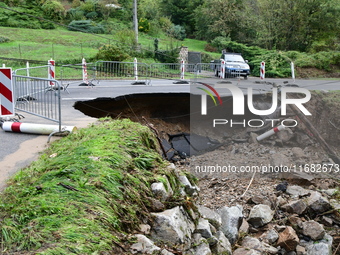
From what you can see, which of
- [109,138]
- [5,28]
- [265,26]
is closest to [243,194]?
[109,138]

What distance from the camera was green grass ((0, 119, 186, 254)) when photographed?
144 inches

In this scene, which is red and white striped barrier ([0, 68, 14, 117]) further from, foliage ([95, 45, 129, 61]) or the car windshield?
the car windshield

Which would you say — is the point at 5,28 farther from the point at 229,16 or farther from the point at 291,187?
the point at 291,187

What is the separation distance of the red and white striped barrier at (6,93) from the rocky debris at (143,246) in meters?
5.44

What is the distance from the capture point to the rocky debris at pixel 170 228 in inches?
179

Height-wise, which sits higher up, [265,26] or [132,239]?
[265,26]

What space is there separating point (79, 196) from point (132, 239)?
81 cm

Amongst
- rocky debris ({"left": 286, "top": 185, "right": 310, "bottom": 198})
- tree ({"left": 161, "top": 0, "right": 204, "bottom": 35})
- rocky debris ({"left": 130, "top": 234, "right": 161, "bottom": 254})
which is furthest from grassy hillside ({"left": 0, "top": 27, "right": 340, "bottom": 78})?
rocky debris ({"left": 130, "top": 234, "right": 161, "bottom": 254})

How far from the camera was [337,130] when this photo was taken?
12555mm

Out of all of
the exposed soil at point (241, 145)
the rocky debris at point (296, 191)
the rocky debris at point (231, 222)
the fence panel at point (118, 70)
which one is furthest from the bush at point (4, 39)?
the rocky debris at point (231, 222)

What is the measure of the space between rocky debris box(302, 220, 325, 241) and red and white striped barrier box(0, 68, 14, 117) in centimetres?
657

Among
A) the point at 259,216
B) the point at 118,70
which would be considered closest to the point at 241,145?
the point at 259,216

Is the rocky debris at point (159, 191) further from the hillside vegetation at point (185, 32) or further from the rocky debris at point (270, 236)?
the hillside vegetation at point (185, 32)

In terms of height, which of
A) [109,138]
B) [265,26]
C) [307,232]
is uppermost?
[265,26]
